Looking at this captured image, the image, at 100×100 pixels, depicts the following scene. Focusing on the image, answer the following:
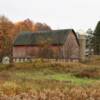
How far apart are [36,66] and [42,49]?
21.8m

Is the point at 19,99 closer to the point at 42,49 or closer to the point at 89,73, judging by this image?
the point at 89,73

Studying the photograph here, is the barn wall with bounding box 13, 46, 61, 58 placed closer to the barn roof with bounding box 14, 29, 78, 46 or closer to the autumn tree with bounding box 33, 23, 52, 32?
the barn roof with bounding box 14, 29, 78, 46

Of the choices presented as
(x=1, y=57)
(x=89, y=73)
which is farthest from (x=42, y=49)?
(x=89, y=73)

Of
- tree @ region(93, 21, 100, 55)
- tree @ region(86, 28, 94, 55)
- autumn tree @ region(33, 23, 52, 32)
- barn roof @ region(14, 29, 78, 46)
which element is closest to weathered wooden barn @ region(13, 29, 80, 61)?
barn roof @ region(14, 29, 78, 46)

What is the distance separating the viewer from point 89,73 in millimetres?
30312

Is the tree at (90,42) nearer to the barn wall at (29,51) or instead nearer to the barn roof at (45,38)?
the barn roof at (45,38)

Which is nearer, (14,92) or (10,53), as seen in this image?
(14,92)

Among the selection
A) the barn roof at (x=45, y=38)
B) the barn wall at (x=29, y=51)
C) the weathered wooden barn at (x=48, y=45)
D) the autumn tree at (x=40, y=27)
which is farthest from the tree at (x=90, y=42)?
the barn wall at (x=29, y=51)

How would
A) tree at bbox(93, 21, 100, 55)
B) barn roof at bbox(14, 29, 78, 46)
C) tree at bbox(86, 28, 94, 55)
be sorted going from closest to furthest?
barn roof at bbox(14, 29, 78, 46), tree at bbox(93, 21, 100, 55), tree at bbox(86, 28, 94, 55)

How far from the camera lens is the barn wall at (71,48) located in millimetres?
63938

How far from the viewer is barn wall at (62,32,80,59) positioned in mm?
63938

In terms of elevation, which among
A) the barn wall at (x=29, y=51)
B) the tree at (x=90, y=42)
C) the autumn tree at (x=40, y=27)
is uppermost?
the autumn tree at (x=40, y=27)

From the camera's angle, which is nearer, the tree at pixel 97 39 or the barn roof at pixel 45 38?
the barn roof at pixel 45 38

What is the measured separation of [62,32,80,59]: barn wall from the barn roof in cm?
109
